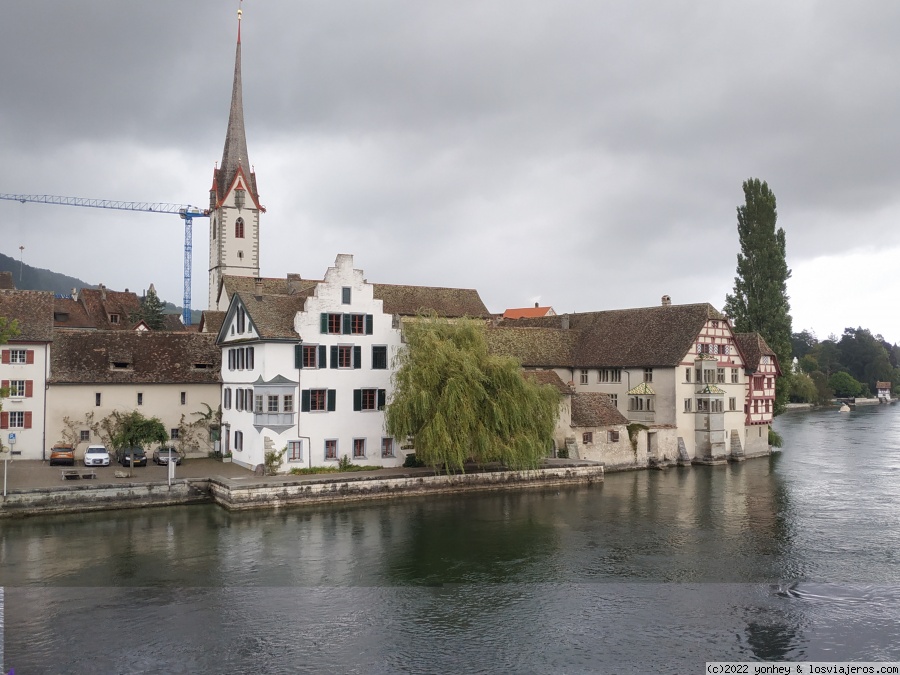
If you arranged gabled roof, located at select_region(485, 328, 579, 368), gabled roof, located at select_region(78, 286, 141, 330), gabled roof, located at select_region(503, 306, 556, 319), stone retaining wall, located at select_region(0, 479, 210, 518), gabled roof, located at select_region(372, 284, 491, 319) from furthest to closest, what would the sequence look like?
gabled roof, located at select_region(503, 306, 556, 319) < gabled roof, located at select_region(78, 286, 141, 330) < gabled roof, located at select_region(372, 284, 491, 319) < gabled roof, located at select_region(485, 328, 579, 368) < stone retaining wall, located at select_region(0, 479, 210, 518)

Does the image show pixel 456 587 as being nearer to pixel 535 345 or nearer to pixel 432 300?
pixel 535 345

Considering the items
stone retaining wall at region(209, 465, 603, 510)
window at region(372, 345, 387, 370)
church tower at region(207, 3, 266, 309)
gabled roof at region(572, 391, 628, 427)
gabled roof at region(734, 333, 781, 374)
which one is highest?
church tower at region(207, 3, 266, 309)

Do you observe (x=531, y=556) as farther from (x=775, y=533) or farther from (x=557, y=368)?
(x=557, y=368)

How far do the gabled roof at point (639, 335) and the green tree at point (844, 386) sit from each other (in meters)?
112

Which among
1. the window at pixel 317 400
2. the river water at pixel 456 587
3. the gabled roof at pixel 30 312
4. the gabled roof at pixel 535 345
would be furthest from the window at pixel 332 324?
the gabled roof at pixel 535 345

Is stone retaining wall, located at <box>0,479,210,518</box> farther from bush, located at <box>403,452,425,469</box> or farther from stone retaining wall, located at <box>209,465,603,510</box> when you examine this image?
bush, located at <box>403,452,425,469</box>

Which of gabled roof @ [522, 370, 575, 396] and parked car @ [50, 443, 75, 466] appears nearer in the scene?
parked car @ [50, 443, 75, 466]

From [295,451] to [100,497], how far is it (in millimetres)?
9711

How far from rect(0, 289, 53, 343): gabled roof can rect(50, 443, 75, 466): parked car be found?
650 centimetres

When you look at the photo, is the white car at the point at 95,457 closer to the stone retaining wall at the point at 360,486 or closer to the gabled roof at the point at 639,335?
the stone retaining wall at the point at 360,486

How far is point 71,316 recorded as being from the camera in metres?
69.9

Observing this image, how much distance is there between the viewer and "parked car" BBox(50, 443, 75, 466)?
137 ft

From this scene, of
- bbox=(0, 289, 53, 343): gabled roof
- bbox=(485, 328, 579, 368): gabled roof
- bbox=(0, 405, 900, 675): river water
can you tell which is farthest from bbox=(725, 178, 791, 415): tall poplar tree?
bbox=(0, 289, 53, 343): gabled roof

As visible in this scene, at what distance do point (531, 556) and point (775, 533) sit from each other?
1122 centimetres
